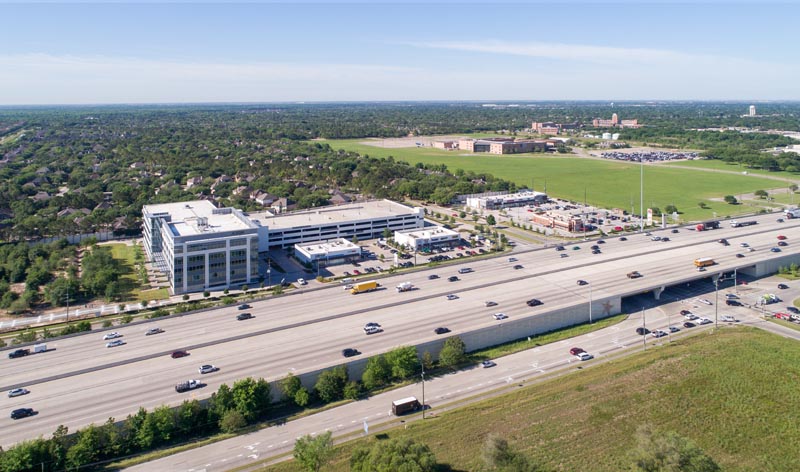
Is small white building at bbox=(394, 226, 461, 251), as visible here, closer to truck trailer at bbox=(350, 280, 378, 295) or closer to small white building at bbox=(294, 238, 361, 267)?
small white building at bbox=(294, 238, 361, 267)

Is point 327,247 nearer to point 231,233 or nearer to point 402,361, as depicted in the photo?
point 231,233

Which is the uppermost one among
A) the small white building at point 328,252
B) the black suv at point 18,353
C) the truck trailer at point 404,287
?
the small white building at point 328,252

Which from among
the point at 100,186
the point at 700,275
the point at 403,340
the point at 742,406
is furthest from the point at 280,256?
the point at 100,186

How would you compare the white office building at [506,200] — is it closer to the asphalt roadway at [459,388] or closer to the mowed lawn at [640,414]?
the asphalt roadway at [459,388]

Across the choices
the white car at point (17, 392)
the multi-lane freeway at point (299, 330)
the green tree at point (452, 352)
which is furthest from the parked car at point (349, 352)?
the white car at point (17, 392)

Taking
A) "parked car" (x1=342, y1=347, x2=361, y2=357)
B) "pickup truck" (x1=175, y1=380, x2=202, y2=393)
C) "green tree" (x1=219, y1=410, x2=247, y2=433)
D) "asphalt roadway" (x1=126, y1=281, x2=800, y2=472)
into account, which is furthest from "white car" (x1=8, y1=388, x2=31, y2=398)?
"parked car" (x1=342, y1=347, x2=361, y2=357)
